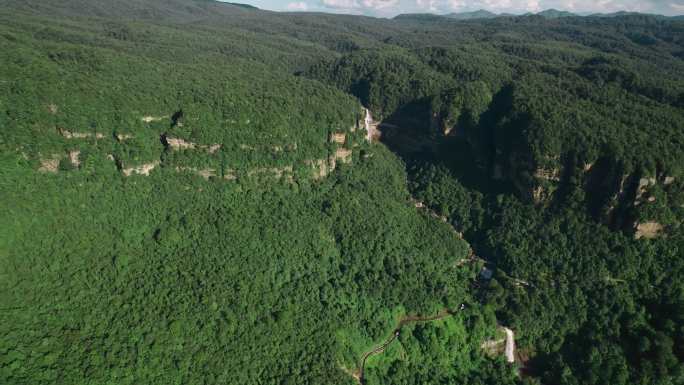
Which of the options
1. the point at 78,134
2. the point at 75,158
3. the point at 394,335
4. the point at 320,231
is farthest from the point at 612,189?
the point at 78,134

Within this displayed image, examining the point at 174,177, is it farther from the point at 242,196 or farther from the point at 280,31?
the point at 280,31

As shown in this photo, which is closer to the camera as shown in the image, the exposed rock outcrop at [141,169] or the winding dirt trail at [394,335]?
the winding dirt trail at [394,335]

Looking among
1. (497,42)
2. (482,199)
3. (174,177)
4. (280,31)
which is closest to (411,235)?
(482,199)

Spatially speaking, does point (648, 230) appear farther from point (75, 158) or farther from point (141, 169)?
point (75, 158)

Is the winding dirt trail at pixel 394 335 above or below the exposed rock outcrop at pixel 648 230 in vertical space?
below

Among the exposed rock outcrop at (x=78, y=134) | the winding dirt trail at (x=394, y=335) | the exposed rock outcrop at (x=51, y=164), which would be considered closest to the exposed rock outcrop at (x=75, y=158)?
the exposed rock outcrop at (x=51, y=164)

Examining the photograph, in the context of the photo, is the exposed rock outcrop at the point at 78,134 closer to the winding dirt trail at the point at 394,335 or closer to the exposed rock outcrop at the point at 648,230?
the winding dirt trail at the point at 394,335
